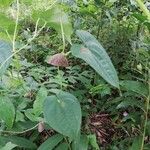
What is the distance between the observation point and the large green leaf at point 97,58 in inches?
22.5

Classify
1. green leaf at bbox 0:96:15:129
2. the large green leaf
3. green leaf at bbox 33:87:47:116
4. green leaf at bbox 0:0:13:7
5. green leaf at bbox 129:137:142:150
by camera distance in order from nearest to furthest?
1. the large green leaf
2. green leaf at bbox 0:0:13:7
3. green leaf at bbox 0:96:15:129
4. green leaf at bbox 33:87:47:116
5. green leaf at bbox 129:137:142:150

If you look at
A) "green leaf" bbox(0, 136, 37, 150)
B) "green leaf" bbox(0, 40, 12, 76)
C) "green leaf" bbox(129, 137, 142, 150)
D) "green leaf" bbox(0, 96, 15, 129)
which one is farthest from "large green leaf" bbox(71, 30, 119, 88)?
"green leaf" bbox(129, 137, 142, 150)

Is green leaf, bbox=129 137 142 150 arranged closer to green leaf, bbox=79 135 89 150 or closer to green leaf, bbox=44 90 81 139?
green leaf, bbox=79 135 89 150

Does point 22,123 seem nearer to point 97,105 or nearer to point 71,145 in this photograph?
point 71,145

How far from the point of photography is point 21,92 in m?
1.24

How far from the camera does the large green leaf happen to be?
0.57 metres

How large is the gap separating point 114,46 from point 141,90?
2.17 feet

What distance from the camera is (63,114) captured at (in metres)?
0.69

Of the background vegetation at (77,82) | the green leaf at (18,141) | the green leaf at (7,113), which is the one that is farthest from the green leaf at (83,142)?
the green leaf at (7,113)

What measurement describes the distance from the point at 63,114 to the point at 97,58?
0.14 meters

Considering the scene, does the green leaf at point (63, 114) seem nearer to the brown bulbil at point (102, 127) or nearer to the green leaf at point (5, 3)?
the green leaf at point (5, 3)

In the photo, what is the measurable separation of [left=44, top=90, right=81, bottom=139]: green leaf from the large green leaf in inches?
4.9

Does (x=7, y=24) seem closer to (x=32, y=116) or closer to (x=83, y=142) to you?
(x=32, y=116)

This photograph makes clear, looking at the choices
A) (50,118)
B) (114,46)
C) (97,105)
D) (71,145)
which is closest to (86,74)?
(97,105)
